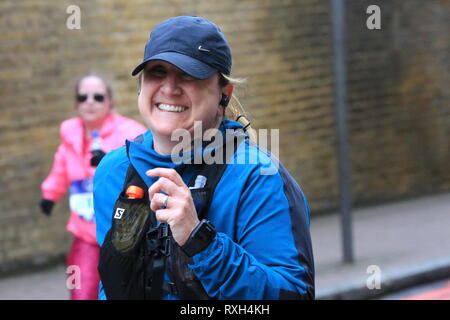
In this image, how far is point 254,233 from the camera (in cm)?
216

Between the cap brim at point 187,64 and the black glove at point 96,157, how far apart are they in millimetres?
3207

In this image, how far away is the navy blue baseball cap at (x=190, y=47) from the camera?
2.22 meters

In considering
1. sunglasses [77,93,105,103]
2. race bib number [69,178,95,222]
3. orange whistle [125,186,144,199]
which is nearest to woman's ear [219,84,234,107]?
orange whistle [125,186,144,199]

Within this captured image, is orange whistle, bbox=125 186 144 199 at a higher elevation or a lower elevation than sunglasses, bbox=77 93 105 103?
lower

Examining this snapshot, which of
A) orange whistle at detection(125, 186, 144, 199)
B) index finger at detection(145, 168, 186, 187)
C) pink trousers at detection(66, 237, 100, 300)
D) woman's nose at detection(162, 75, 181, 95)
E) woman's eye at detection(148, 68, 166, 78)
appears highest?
woman's eye at detection(148, 68, 166, 78)

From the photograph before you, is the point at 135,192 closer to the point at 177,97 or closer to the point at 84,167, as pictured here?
the point at 177,97

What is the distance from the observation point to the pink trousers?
17.2 feet

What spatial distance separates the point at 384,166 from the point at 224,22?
10.2ft

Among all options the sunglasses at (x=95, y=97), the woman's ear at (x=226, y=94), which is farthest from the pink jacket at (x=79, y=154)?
the woman's ear at (x=226, y=94)

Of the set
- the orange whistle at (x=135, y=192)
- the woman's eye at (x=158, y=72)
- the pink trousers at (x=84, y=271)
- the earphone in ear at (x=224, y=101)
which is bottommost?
the pink trousers at (x=84, y=271)

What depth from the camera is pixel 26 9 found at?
25.4 ft

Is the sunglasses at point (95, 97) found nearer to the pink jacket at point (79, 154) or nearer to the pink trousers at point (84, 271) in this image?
the pink jacket at point (79, 154)

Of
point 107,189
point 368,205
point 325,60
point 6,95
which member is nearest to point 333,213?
point 368,205

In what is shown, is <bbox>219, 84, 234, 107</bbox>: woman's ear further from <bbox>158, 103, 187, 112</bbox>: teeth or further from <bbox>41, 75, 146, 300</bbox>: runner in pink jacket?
<bbox>41, 75, 146, 300</bbox>: runner in pink jacket
